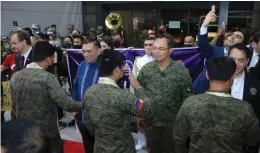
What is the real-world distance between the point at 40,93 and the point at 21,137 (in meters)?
1.29

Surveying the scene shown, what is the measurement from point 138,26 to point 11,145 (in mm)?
5579

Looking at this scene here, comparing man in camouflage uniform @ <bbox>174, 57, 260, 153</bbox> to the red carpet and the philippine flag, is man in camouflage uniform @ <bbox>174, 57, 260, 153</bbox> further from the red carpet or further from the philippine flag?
the red carpet

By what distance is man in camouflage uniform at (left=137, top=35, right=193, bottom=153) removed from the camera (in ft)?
8.90

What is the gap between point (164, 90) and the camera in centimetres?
272

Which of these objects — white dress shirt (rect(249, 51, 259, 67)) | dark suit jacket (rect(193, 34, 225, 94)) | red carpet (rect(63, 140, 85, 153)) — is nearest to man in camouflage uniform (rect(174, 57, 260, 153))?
dark suit jacket (rect(193, 34, 225, 94))

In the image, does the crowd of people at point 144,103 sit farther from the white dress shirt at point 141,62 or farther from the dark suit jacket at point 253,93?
the white dress shirt at point 141,62

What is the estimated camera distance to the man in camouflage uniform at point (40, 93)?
239cm

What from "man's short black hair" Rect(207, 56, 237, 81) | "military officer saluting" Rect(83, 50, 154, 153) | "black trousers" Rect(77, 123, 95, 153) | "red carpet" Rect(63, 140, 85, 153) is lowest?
"red carpet" Rect(63, 140, 85, 153)

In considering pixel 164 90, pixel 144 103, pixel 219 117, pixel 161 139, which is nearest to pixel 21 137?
pixel 144 103

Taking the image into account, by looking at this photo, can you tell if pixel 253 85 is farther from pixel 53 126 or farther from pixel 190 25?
pixel 190 25

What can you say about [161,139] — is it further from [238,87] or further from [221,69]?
[221,69]

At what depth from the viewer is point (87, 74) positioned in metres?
3.02

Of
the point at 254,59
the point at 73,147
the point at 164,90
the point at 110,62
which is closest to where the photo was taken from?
the point at 110,62

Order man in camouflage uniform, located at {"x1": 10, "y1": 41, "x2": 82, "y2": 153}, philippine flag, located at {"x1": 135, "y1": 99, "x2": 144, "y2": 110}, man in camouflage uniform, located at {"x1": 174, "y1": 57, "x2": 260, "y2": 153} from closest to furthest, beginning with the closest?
man in camouflage uniform, located at {"x1": 174, "y1": 57, "x2": 260, "y2": 153} → philippine flag, located at {"x1": 135, "y1": 99, "x2": 144, "y2": 110} → man in camouflage uniform, located at {"x1": 10, "y1": 41, "x2": 82, "y2": 153}
